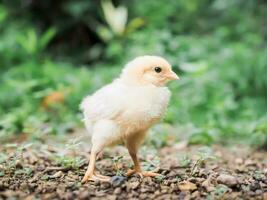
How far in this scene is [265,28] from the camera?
9977mm

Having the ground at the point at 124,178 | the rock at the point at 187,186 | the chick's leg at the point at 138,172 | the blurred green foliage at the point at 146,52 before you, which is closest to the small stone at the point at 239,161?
the ground at the point at 124,178

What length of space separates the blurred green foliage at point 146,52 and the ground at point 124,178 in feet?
3.32

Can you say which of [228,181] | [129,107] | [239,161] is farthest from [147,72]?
[239,161]

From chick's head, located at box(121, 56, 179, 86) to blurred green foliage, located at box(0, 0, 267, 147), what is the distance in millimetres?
1793

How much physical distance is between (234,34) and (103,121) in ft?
22.4

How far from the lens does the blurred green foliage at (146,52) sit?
6.44m

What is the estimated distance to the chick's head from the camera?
352 cm

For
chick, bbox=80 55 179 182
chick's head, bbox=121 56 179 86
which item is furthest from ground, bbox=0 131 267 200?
chick's head, bbox=121 56 179 86

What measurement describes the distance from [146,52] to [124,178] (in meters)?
4.74

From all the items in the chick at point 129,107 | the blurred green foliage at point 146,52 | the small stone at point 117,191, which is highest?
the blurred green foliage at point 146,52

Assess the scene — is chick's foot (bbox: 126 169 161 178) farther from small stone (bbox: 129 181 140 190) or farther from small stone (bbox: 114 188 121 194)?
small stone (bbox: 114 188 121 194)

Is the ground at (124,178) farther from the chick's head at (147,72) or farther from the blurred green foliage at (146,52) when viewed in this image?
the blurred green foliage at (146,52)

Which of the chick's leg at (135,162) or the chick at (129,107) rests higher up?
the chick at (129,107)

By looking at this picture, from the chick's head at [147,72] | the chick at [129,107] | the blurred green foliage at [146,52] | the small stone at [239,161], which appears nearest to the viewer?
the chick at [129,107]
